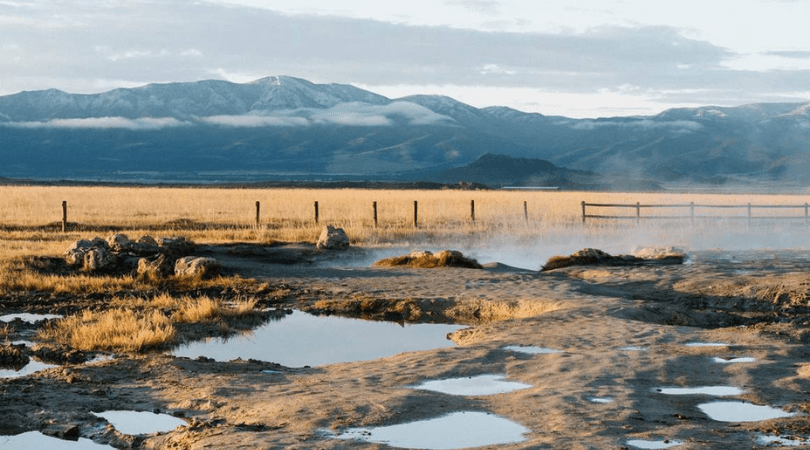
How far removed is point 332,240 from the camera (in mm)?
27234

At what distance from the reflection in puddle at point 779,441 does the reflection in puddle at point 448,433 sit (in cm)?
191

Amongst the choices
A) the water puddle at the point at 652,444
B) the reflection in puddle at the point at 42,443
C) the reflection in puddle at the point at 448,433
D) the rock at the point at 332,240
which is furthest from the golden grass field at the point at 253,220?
the water puddle at the point at 652,444

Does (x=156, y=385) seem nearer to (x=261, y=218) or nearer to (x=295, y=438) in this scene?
(x=295, y=438)

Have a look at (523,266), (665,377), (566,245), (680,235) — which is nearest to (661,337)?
(665,377)

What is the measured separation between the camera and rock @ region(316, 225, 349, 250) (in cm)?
2720

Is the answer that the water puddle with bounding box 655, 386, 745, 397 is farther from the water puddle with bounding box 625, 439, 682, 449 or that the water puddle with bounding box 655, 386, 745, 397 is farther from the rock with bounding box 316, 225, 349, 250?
the rock with bounding box 316, 225, 349, 250

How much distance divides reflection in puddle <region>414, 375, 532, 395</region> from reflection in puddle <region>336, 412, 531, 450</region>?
3.27 feet

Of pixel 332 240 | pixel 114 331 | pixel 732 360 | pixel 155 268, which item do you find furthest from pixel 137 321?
pixel 332 240

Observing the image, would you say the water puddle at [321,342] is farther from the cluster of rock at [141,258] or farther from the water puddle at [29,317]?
the cluster of rock at [141,258]

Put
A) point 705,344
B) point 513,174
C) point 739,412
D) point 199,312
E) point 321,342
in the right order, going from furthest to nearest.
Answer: point 513,174
point 199,312
point 321,342
point 705,344
point 739,412

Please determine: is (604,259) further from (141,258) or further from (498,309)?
(141,258)

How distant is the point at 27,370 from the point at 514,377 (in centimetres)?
599

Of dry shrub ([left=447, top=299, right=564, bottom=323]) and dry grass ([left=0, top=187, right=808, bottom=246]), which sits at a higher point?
dry grass ([left=0, top=187, right=808, bottom=246])

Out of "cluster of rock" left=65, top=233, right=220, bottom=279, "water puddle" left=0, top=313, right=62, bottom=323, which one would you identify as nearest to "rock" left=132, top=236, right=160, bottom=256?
"cluster of rock" left=65, top=233, right=220, bottom=279
